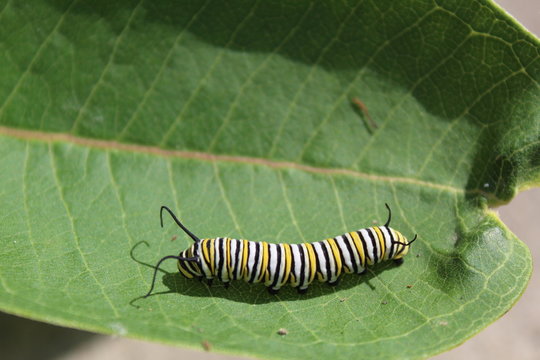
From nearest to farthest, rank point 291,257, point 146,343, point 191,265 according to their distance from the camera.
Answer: point 191,265 < point 291,257 < point 146,343

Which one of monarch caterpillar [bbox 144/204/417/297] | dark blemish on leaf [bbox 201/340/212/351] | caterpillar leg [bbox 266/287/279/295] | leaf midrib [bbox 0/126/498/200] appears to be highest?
leaf midrib [bbox 0/126/498/200]

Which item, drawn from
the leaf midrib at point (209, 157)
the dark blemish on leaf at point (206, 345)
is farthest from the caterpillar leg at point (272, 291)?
the dark blemish on leaf at point (206, 345)

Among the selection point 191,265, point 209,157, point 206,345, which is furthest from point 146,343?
point 206,345

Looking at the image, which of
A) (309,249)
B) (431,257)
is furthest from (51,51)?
(431,257)

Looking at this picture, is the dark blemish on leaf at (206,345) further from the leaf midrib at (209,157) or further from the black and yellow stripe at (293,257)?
the leaf midrib at (209,157)

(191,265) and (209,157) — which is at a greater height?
(209,157)

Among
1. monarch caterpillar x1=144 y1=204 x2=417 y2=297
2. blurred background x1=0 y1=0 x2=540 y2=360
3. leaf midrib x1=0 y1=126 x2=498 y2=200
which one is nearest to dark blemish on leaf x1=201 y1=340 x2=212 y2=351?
monarch caterpillar x1=144 y1=204 x2=417 y2=297

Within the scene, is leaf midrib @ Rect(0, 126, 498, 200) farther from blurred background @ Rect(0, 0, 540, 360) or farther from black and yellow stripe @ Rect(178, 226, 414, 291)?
blurred background @ Rect(0, 0, 540, 360)

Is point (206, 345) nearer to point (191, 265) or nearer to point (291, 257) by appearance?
point (191, 265)
